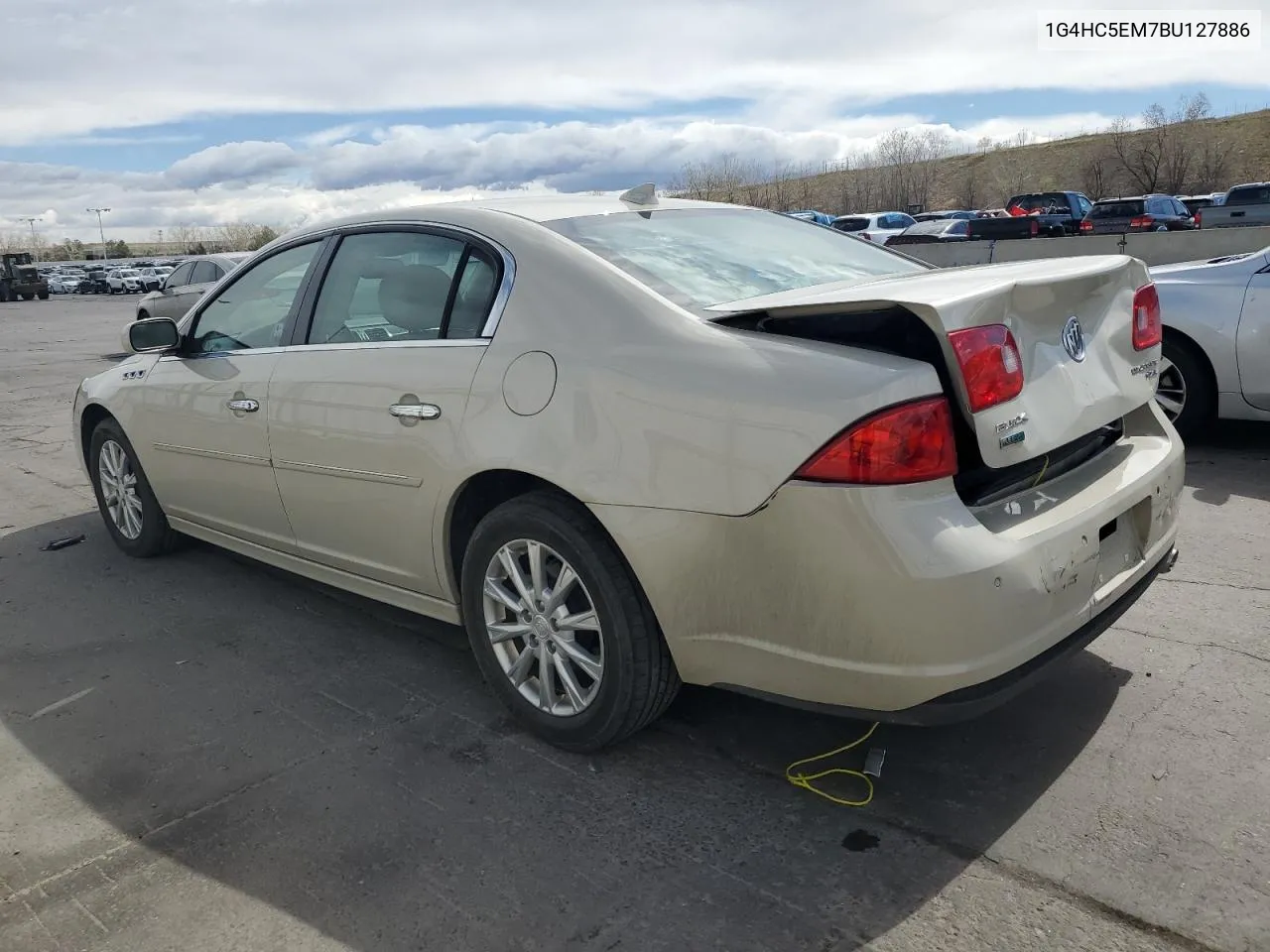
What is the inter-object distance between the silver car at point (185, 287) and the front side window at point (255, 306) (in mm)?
13801

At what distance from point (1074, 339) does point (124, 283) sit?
6556cm

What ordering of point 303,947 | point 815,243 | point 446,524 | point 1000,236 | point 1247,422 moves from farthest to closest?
point 1000,236 → point 1247,422 → point 815,243 → point 446,524 → point 303,947

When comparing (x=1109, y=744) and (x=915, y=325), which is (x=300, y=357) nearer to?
(x=915, y=325)

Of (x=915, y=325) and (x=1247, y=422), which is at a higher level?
(x=915, y=325)

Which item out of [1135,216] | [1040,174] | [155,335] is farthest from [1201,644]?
[1040,174]

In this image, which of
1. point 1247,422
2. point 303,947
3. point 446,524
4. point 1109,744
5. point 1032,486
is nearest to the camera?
point 303,947

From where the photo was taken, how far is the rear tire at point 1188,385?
6.42 m

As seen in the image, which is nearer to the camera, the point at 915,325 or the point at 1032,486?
the point at 915,325

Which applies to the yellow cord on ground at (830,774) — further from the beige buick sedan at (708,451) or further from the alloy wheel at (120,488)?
the alloy wheel at (120,488)


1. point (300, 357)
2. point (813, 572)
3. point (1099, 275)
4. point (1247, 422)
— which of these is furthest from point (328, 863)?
point (1247, 422)

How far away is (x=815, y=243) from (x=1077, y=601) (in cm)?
174

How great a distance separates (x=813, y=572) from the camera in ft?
8.23

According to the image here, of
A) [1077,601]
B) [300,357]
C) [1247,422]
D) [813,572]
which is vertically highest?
[300,357]

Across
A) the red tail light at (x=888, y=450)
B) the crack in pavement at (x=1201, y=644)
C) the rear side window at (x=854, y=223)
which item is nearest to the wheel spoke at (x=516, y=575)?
the red tail light at (x=888, y=450)
